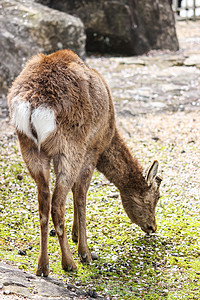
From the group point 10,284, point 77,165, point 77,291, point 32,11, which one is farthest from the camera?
point 32,11

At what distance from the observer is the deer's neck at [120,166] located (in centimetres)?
548

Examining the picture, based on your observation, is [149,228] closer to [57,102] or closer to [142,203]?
[142,203]

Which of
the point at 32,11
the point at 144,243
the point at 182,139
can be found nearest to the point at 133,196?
the point at 144,243

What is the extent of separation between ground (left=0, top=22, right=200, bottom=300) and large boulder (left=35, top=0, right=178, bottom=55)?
4088 mm

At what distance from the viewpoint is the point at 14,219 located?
18.3 feet

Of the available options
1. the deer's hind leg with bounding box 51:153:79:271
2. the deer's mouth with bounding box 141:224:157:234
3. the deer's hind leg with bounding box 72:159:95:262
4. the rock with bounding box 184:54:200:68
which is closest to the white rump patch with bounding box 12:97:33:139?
the deer's hind leg with bounding box 51:153:79:271

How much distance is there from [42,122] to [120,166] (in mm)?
1728

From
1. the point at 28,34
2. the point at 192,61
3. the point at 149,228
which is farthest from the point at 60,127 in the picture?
the point at 192,61

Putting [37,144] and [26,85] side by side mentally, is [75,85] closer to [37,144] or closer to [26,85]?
[26,85]

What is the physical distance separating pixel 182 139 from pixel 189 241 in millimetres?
3841

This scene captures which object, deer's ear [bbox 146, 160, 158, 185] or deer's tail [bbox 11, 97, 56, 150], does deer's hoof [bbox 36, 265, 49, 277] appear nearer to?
deer's tail [bbox 11, 97, 56, 150]

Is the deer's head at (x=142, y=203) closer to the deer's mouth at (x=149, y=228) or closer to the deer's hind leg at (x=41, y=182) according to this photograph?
the deer's mouth at (x=149, y=228)

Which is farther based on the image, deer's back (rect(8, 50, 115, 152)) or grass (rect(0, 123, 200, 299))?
grass (rect(0, 123, 200, 299))

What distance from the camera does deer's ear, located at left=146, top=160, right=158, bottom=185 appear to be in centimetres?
541
